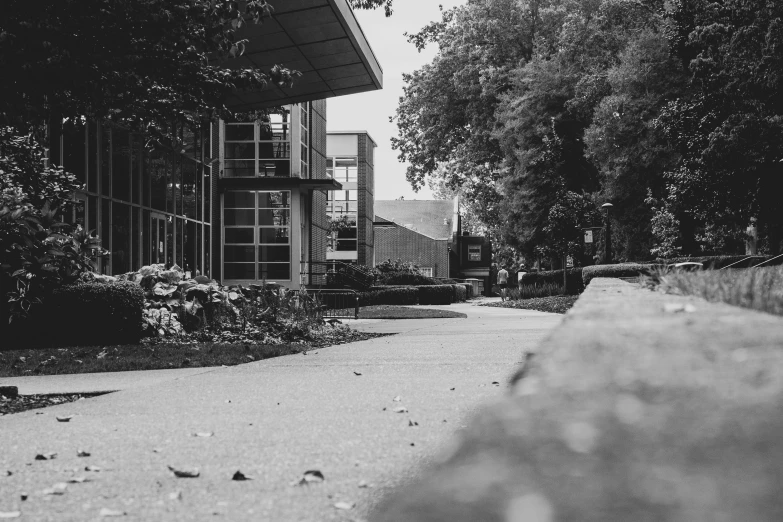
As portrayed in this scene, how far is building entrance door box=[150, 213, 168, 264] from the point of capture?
24.4 meters

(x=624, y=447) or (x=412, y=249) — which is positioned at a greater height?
(x=412, y=249)

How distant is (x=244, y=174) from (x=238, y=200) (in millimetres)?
1135

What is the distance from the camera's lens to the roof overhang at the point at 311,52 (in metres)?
17.6

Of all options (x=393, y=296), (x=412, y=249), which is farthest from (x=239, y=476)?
(x=412, y=249)

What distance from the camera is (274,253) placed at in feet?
110

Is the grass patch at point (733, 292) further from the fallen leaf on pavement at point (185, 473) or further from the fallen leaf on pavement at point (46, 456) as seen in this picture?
the fallen leaf on pavement at point (46, 456)

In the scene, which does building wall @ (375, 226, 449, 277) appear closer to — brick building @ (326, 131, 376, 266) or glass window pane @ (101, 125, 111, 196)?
brick building @ (326, 131, 376, 266)

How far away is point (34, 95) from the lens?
28.8 ft

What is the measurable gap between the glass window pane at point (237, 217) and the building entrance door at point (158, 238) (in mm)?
7962

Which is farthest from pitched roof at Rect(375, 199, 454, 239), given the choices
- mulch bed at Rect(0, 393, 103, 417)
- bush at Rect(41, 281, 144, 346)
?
mulch bed at Rect(0, 393, 103, 417)

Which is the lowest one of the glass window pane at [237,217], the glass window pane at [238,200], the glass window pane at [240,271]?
the glass window pane at [240,271]

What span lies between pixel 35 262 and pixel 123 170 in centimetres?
1139

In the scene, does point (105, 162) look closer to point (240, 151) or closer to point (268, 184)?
point (268, 184)

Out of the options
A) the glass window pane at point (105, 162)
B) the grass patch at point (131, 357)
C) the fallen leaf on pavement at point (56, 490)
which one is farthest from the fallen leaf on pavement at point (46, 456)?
the glass window pane at point (105, 162)
